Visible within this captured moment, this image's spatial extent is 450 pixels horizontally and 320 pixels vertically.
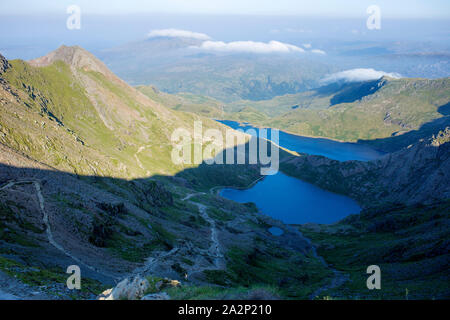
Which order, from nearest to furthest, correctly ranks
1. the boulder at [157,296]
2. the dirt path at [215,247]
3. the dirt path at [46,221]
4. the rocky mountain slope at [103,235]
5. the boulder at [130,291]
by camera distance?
the boulder at [157,296], the boulder at [130,291], the rocky mountain slope at [103,235], the dirt path at [46,221], the dirt path at [215,247]

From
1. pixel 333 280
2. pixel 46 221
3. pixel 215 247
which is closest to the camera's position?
pixel 46 221

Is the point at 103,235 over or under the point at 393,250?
over

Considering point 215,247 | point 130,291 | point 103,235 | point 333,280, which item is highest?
point 103,235

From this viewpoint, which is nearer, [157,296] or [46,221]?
[157,296]

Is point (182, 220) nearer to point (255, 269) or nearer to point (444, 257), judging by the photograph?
point (255, 269)

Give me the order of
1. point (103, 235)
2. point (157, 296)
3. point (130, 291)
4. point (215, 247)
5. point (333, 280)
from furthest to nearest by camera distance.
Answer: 1. point (215, 247)
2. point (333, 280)
3. point (103, 235)
4. point (130, 291)
5. point (157, 296)

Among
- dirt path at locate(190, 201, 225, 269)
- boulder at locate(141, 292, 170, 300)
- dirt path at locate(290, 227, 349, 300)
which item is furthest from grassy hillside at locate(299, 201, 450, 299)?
dirt path at locate(190, 201, 225, 269)

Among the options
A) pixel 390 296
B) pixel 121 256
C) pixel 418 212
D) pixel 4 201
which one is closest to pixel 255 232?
pixel 418 212


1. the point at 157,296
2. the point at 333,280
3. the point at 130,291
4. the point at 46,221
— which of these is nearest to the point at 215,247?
the point at 333,280

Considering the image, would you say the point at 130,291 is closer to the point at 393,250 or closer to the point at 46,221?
the point at 46,221

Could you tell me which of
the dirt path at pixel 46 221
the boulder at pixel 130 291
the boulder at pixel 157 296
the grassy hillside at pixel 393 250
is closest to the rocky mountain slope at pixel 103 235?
the dirt path at pixel 46 221

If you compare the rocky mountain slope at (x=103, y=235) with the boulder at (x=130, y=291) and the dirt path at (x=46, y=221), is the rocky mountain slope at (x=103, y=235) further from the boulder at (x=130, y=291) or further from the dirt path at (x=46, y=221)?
the boulder at (x=130, y=291)
